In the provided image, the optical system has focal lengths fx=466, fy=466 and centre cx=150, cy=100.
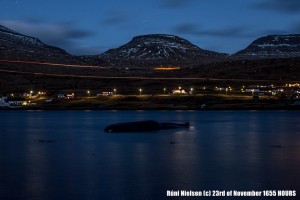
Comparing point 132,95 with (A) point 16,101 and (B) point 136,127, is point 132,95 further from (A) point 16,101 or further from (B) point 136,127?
(B) point 136,127

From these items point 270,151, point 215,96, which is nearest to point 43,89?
point 215,96

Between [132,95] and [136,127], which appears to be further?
[132,95]

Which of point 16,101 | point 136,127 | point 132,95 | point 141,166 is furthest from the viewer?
point 16,101

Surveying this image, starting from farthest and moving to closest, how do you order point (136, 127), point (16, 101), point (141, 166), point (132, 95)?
point (16, 101) → point (132, 95) → point (136, 127) → point (141, 166)

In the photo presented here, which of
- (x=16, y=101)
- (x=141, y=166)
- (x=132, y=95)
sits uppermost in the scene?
(x=132, y=95)

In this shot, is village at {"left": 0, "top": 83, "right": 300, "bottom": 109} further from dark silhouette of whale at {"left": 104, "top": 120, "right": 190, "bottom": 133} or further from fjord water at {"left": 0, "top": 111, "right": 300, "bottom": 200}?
fjord water at {"left": 0, "top": 111, "right": 300, "bottom": 200}

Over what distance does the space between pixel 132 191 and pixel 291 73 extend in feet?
595

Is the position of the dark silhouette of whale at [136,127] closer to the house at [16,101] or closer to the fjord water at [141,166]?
the fjord water at [141,166]

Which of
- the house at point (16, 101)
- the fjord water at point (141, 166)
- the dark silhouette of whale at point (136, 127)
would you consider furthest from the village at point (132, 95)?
the fjord water at point (141, 166)

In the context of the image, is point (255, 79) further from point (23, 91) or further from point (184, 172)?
point (184, 172)

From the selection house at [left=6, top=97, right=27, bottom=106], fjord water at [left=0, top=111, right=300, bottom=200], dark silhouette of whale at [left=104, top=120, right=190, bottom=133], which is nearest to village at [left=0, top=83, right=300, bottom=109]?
house at [left=6, top=97, right=27, bottom=106]

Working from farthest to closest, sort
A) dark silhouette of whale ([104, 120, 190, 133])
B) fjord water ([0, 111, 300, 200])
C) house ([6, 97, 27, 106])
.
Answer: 1. house ([6, 97, 27, 106])
2. dark silhouette of whale ([104, 120, 190, 133])
3. fjord water ([0, 111, 300, 200])

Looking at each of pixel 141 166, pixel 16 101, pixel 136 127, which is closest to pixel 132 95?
pixel 16 101

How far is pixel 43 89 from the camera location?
6649 inches
